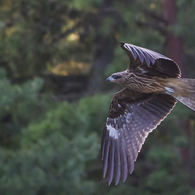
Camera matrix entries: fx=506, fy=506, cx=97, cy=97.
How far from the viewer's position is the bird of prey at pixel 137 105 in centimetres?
627

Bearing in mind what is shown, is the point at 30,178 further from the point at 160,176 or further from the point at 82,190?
the point at 160,176

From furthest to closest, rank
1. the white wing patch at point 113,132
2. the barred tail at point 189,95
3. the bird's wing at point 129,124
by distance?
the white wing patch at point 113,132
the bird's wing at point 129,124
the barred tail at point 189,95

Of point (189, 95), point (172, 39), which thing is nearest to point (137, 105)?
point (189, 95)

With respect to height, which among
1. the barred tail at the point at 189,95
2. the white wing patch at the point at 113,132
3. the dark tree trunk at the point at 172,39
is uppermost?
the dark tree trunk at the point at 172,39

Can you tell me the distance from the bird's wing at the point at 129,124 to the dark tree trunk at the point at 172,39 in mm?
4993

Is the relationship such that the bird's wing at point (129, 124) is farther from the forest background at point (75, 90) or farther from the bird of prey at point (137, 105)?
the forest background at point (75, 90)

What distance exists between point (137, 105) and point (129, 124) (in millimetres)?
285

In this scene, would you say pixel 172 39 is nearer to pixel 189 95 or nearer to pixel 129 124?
pixel 129 124

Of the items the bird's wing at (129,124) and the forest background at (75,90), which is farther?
the forest background at (75,90)

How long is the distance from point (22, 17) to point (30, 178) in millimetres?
4168

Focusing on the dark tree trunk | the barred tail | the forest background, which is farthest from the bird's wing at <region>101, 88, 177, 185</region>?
the dark tree trunk

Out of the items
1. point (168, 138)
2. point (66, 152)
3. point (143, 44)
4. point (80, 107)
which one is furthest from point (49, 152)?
point (168, 138)

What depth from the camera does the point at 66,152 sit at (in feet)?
30.3

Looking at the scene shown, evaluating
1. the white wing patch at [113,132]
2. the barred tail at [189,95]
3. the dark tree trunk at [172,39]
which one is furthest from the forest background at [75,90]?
the barred tail at [189,95]
